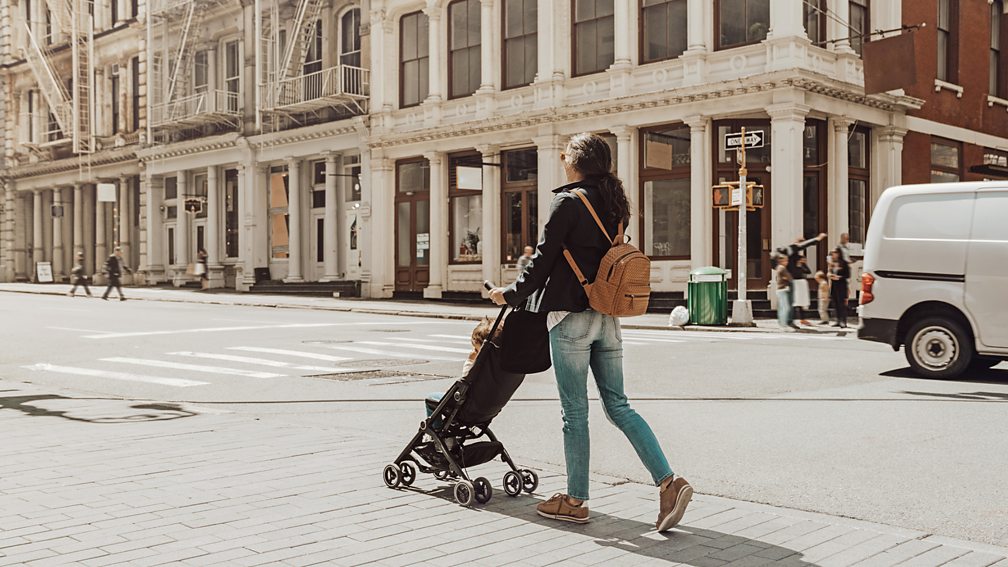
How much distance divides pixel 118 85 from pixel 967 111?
120 feet

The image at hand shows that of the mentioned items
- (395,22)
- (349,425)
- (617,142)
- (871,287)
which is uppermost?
(395,22)

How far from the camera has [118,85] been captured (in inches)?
1897

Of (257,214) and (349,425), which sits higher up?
(257,214)

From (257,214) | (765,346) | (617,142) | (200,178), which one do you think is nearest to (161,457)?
(765,346)

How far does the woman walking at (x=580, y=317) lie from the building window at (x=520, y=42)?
85.4 ft

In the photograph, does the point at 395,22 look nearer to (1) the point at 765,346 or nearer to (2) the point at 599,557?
(1) the point at 765,346

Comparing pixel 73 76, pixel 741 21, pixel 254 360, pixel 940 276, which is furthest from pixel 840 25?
pixel 73 76

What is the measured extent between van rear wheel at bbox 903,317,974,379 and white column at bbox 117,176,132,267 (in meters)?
41.5

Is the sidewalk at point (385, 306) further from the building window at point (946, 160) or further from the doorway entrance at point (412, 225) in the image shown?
the building window at point (946, 160)

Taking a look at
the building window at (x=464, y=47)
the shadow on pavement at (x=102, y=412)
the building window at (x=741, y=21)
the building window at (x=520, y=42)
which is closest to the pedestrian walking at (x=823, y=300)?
the building window at (x=741, y=21)

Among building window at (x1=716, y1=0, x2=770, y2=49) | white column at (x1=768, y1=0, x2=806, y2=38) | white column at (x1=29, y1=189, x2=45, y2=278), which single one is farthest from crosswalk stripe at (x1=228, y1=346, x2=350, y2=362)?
white column at (x1=29, y1=189, x2=45, y2=278)

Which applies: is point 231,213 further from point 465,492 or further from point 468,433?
point 465,492

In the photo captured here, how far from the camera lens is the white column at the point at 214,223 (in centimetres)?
4203

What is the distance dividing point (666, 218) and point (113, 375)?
17.5m
